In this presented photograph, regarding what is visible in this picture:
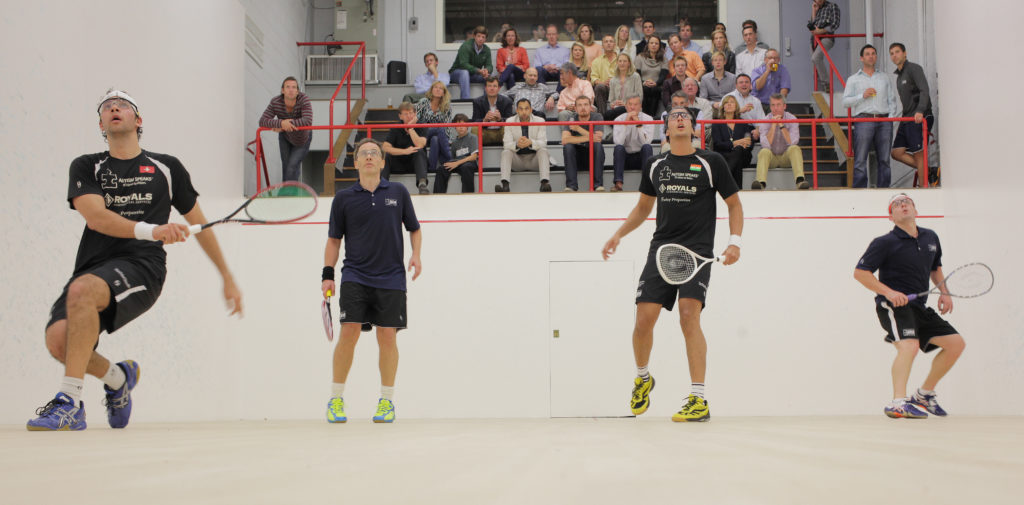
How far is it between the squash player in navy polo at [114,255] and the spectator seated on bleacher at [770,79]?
278 inches

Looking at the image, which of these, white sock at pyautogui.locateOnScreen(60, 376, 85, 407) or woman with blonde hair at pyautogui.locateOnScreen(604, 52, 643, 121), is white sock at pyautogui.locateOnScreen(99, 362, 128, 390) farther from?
woman with blonde hair at pyautogui.locateOnScreen(604, 52, 643, 121)

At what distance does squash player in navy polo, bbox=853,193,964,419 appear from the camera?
5004 millimetres

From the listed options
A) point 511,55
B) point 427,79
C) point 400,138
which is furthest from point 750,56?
point 400,138

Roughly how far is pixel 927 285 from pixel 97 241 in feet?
13.5

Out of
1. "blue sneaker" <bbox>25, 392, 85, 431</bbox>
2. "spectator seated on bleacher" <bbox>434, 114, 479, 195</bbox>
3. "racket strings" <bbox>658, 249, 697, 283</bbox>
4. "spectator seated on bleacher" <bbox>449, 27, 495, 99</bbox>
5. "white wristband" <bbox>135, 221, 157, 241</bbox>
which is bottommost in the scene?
"blue sneaker" <bbox>25, 392, 85, 431</bbox>

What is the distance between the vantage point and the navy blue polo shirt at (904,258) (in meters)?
5.10

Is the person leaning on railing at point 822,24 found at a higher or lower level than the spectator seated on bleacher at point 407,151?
higher

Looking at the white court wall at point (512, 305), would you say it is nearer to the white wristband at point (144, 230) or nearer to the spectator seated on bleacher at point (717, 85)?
the spectator seated on bleacher at point (717, 85)

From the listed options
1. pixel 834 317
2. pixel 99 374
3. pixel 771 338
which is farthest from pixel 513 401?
pixel 99 374

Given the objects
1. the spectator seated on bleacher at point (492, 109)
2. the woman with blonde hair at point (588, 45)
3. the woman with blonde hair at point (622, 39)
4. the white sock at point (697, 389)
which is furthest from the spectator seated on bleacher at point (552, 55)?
the white sock at point (697, 389)

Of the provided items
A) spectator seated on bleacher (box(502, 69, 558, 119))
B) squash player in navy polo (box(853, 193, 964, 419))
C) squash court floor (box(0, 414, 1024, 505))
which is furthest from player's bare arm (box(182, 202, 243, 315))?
spectator seated on bleacher (box(502, 69, 558, 119))

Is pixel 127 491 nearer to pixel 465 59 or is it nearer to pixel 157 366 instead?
pixel 157 366

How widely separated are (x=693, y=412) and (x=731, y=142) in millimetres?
4517

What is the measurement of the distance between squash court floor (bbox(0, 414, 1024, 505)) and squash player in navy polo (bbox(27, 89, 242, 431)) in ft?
2.32
